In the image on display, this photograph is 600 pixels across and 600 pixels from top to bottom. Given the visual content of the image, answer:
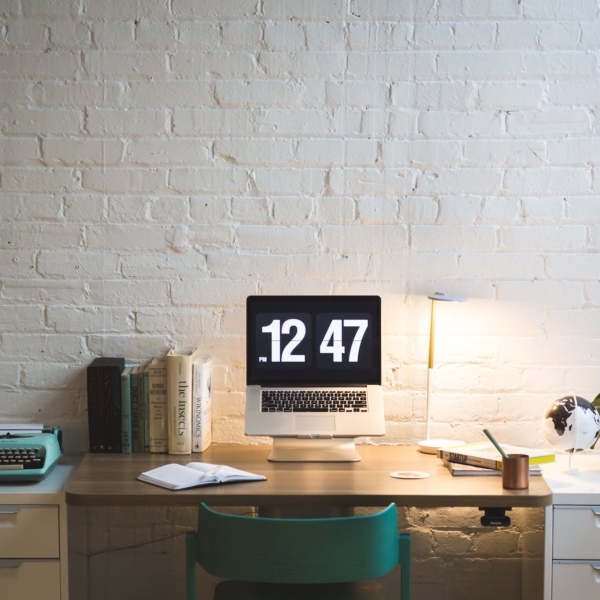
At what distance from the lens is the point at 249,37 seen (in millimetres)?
2549

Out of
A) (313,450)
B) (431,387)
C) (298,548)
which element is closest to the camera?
(298,548)

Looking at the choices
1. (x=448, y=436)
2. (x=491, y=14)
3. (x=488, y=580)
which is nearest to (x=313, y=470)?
(x=448, y=436)

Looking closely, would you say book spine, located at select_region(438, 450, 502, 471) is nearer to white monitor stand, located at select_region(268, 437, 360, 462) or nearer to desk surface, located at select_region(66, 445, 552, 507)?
desk surface, located at select_region(66, 445, 552, 507)

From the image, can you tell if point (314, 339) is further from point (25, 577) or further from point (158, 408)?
point (25, 577)

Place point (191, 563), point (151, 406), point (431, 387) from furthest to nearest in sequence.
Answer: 1. point (431, 387)
2. point (151, 406)
3. point (191, 563)

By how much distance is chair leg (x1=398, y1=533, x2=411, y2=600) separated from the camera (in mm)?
1863

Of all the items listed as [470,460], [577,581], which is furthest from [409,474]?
[577,581]

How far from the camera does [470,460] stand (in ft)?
7.39

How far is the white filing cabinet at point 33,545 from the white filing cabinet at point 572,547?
1.28 m

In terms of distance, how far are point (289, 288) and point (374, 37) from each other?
843 millimetres

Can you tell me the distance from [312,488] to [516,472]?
0.53 meters

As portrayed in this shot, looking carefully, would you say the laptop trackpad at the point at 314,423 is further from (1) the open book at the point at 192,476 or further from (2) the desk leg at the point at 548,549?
(2) the desk leg at the point at 548,549

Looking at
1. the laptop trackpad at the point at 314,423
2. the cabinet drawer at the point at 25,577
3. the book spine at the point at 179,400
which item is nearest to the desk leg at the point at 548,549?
the laptop trackpad at the point at 314,423

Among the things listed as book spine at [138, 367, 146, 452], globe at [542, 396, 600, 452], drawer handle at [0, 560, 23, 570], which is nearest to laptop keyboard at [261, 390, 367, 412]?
book spine at [138, 367, 146, 452]
